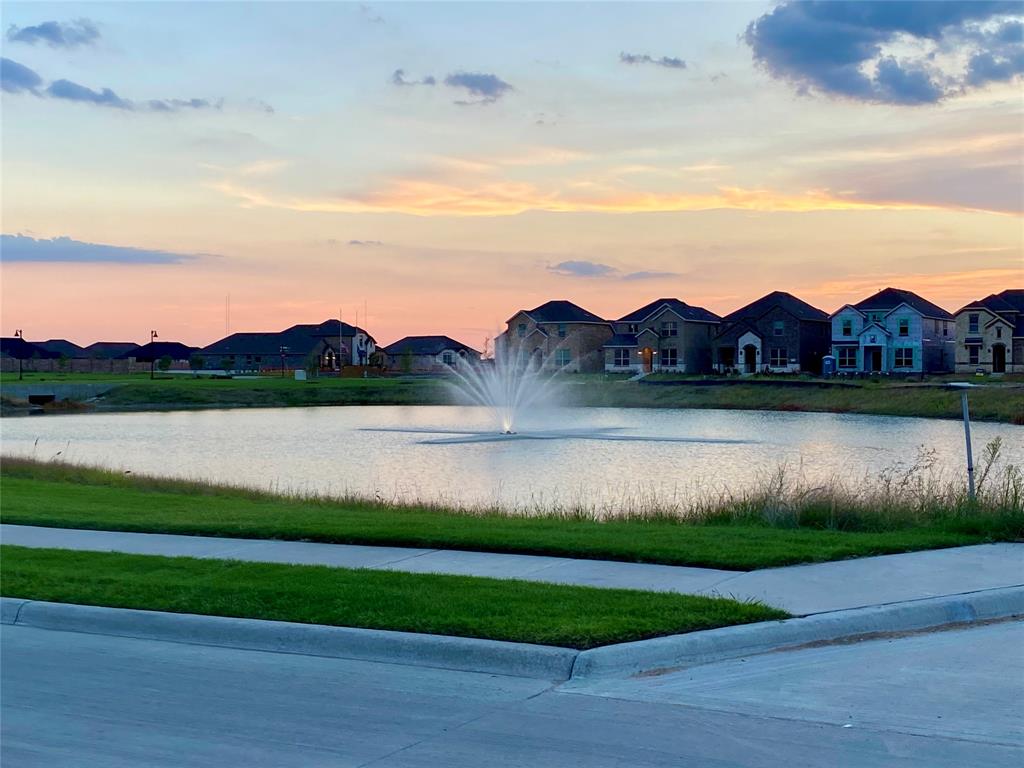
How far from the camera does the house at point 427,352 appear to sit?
138 m

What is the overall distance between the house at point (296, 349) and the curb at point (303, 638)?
4715 inches

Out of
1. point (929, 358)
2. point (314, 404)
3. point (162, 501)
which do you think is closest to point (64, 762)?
point (162, 501)

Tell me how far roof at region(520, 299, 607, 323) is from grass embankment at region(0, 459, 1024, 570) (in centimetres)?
9192

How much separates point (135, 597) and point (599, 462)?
75.5 ft

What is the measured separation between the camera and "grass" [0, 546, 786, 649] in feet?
27.6

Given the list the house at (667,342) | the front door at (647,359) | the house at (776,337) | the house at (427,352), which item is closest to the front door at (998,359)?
the house at (776,337)

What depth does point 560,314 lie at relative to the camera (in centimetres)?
11062

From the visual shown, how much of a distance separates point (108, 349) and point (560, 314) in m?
96.7

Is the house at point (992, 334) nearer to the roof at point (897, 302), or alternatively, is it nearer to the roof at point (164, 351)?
the roof at point (897, 302)

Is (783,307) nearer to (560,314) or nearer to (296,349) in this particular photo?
(560,314)

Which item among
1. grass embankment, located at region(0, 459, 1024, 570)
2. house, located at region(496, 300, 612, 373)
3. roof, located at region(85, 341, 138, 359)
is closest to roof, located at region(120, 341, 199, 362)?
roof, located at region(85, 341, 138, 359)

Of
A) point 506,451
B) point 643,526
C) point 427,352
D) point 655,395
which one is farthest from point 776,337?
point 643,526

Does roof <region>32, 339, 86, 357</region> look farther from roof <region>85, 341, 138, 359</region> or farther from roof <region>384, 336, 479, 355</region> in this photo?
roof <region>384, 336, 479, 355</region>

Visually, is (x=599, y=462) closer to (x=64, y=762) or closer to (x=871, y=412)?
(x=64, y=762)
